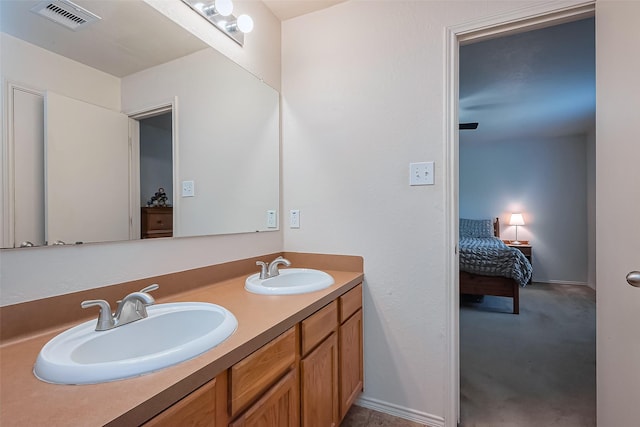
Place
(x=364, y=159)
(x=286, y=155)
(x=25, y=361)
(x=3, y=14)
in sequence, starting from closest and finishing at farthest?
(x=25, y=361) → (x=3, y=14) → (x=364, y=159) → (x=286, y=155)

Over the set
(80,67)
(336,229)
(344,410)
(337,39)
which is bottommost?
(344,410)

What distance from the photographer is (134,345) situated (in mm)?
879

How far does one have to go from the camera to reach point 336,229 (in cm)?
175

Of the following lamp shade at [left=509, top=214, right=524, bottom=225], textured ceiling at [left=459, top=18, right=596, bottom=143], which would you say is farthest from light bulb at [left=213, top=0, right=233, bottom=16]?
lamp shade at [left=509, top=214, right=524, bottom=225]

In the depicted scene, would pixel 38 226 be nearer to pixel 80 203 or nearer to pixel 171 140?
pixel 80 203

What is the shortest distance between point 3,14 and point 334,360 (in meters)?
1.57

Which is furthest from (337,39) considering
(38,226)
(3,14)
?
(38,226)

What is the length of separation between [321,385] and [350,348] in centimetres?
31

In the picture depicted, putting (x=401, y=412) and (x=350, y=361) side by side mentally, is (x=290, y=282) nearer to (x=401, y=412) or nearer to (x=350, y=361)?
(x=350, y=361)

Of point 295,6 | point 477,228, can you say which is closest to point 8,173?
point 295,6

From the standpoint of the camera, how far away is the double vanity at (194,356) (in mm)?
570

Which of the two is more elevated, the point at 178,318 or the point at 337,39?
the point at 337,39

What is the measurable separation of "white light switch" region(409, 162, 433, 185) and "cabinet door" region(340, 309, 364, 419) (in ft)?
2.44

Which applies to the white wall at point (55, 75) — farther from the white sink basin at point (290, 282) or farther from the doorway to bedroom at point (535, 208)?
the doorway to bedroom at point (535, 208)
